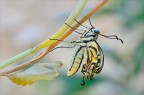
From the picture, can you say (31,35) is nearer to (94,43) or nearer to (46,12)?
(46,12)

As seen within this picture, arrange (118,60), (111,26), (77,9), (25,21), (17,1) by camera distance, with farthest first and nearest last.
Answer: (17,1) < (25,21) < (111,26) < (118,60) < (77,9)

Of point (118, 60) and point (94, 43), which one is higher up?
point (118, 60)

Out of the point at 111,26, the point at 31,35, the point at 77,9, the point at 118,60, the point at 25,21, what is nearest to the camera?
the point at 77,9

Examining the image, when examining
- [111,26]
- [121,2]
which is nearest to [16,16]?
[111,26]

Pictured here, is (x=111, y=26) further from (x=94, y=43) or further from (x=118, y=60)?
(x=94, y=43)

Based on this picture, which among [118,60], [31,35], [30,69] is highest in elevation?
[31,35]

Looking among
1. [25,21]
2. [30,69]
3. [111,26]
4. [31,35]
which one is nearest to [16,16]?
[25,21]

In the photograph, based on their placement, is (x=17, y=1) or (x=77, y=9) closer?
(x=77, y=9)

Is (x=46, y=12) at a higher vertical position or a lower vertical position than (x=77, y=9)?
higher

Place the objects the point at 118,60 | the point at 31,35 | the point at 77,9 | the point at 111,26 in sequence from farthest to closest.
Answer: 1. the point at 111,26
2. the point at 31,35
3. the point at 118,60
4. the point at 77,9
